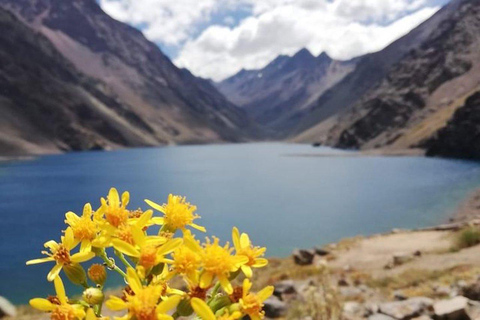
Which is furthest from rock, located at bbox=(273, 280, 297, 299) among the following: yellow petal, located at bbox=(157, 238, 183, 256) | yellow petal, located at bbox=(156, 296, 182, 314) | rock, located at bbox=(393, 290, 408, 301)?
yellow petal, located at bbox=(156, 296, 182, 314)

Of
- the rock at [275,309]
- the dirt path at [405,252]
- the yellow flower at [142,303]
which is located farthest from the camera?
the dirt path at [405,252]

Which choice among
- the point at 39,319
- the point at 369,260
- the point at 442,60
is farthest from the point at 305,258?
the point at 442,60

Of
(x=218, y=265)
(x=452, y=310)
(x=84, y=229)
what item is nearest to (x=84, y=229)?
(x=84, y=229)

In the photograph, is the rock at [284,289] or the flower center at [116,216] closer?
the flower center at [116,216]

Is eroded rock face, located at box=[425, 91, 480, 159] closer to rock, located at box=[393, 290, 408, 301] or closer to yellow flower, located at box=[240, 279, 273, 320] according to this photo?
rock, located at box=[393, 290, 408, 301]

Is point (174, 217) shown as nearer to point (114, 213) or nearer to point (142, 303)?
point (114, 213)

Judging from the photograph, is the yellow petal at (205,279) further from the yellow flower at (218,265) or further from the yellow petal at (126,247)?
the yellow petal at (126,247)

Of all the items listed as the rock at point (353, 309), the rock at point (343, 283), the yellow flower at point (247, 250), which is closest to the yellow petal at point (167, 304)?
the yellow flower at point (247, 250)

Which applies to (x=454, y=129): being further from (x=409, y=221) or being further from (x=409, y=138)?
(x=409, y=221)
